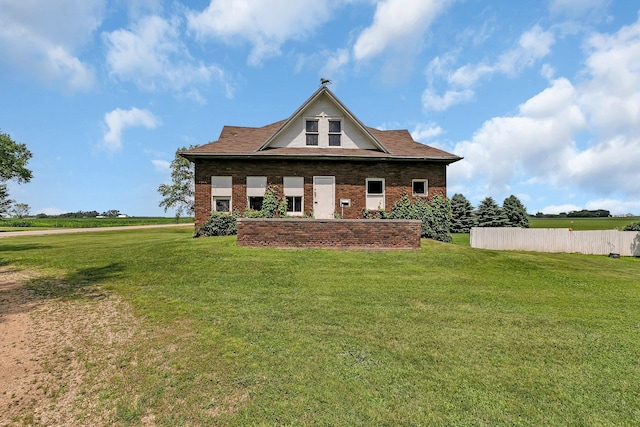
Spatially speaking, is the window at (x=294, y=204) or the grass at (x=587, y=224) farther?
the grass at (x=587, y=224)

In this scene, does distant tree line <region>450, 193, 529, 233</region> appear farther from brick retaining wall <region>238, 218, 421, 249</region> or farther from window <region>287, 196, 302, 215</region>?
brick retaining wall <region>238, 218, 421, 249</region>

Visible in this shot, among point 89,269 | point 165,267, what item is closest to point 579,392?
point 165,267

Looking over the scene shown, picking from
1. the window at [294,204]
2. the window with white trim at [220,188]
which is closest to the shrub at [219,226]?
the window with white trim at [220,188]

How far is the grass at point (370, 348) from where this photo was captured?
334cm

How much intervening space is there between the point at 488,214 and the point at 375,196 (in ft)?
61.7

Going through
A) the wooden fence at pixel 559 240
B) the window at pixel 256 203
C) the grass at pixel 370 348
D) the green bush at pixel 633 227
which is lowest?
the grass at pixel 370 348

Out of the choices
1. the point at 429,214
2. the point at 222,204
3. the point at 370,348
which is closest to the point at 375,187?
the point at 429,214

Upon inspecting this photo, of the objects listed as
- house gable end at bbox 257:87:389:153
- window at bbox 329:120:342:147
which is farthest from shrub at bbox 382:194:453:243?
window at bbox 329:120:342:147

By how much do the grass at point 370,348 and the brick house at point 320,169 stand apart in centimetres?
962

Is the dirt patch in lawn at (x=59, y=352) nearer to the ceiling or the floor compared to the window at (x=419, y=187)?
nearer to the floor

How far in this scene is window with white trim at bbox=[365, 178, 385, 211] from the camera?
758 inches

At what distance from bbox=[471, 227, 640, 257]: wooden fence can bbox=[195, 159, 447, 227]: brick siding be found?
3.65 meters

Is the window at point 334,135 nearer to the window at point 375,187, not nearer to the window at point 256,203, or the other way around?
the window at point 375,187

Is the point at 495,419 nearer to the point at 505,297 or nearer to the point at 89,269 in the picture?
the point at 505,297
